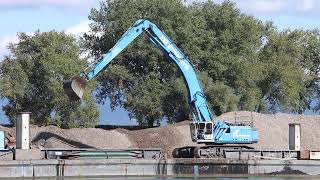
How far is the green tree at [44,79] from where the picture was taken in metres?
68.8

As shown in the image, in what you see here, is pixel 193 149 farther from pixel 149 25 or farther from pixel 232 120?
pixel 232 120

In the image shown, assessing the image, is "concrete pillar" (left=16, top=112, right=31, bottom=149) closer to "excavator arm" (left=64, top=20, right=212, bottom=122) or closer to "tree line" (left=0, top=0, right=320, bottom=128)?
"excavator arm" (left=64, top=20, right=212, bottom=122)

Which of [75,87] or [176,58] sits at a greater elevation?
[176,58]

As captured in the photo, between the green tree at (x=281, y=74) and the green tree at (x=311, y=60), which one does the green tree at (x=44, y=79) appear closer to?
the green tree at (x=281, y=74)

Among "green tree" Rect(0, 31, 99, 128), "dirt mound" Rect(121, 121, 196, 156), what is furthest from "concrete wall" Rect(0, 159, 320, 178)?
"green tree" Rect(0, 31, 99, 128)

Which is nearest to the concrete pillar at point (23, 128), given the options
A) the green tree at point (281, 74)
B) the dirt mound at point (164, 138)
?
the dirt mound at point (164, 138)

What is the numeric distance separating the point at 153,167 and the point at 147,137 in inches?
504

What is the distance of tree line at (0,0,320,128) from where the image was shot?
6981 cm

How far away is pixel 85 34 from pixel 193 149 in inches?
1293

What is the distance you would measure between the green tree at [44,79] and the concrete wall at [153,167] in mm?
25533

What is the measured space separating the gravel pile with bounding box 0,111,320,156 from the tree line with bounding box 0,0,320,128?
11.8 metres

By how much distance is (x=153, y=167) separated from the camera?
145ft

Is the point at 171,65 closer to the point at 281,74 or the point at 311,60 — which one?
the point at 281,74

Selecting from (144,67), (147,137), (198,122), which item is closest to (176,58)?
(198,122)
